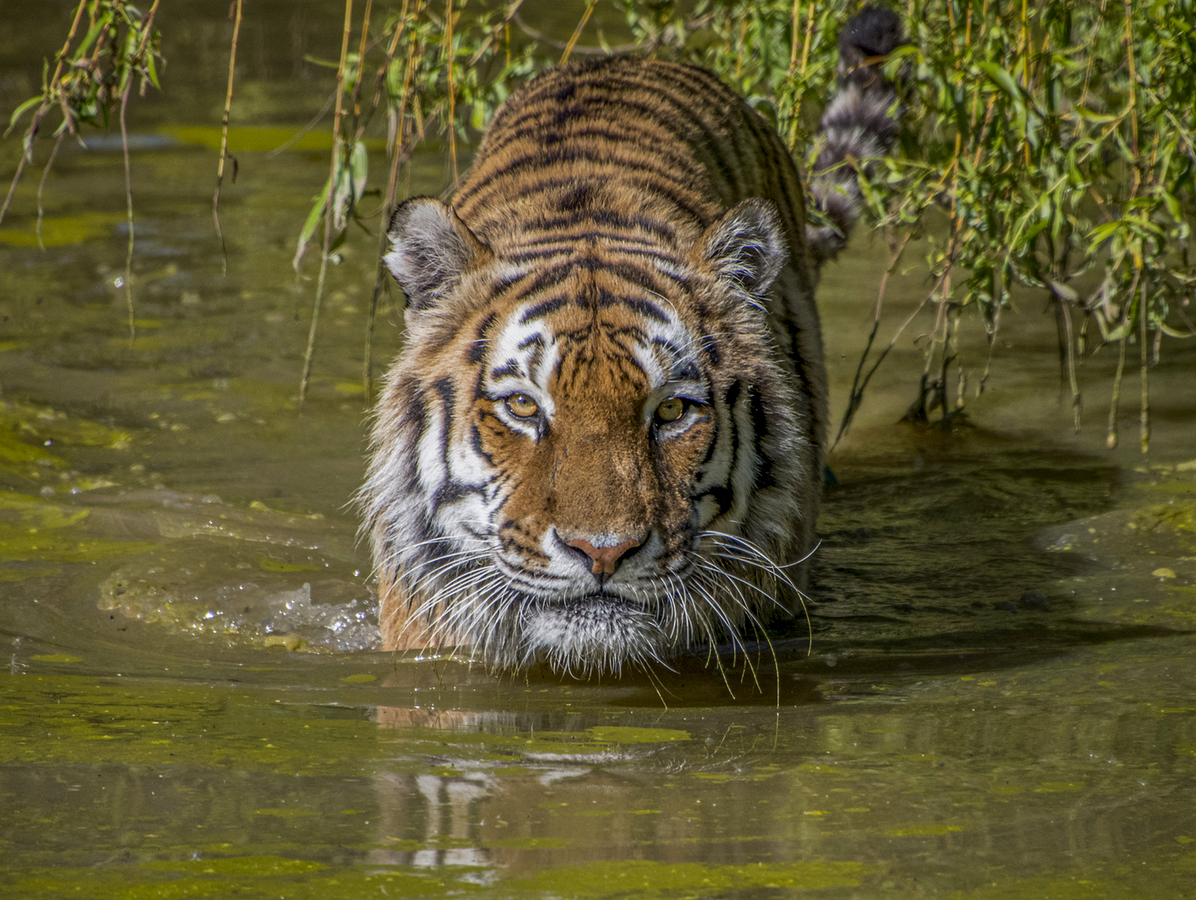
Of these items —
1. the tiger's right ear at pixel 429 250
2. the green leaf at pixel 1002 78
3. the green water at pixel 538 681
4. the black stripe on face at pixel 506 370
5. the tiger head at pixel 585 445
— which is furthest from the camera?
the green leaf at pixel 1002 78

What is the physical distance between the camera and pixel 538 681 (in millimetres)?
2623

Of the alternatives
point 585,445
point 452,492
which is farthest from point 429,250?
point 585,445

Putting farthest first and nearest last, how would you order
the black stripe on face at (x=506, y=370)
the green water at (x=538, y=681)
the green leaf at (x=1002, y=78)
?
the green leaf at (x=1002, y=78) → the black stripe on face at (x=506, y=370) → the green water at (x=538, y=681)

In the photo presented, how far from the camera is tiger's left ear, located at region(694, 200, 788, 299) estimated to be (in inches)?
102

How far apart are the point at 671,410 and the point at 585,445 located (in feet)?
0.64

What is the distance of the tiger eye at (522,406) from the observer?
2.40 m

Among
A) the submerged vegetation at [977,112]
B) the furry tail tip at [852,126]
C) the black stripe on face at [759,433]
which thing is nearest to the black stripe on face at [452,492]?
the black stripe on face at [759,433]

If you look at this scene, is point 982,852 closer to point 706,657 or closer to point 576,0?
point 706,657

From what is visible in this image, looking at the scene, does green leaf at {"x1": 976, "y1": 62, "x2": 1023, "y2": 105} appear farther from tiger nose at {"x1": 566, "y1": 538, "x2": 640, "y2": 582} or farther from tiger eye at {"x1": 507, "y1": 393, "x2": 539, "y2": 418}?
tiger nose at {"x1": 566, "y1": 538, "x2": 640, "y2": 582}

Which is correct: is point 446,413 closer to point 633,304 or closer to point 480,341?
point 480,341

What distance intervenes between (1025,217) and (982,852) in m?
1.72

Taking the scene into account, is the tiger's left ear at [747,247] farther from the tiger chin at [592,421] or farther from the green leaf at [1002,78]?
the green leaf at [1002,78]

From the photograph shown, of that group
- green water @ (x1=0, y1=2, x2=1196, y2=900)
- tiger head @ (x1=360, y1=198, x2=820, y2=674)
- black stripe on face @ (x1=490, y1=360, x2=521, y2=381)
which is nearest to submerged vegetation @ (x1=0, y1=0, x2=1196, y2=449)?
green water @ (x1=0, y1=2, x2=1196, y2=900)

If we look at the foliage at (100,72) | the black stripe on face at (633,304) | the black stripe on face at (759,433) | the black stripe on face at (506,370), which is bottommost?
the black stripe on face at (759,433)
